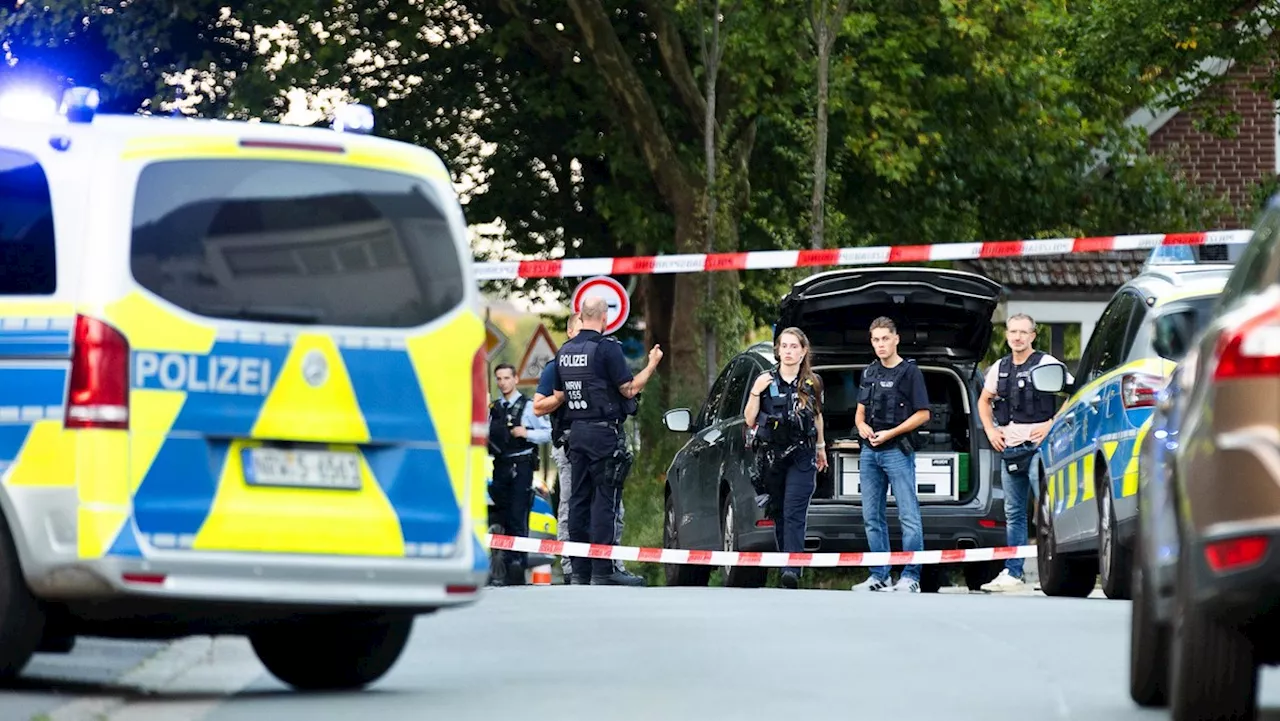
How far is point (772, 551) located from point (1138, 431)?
4.56m

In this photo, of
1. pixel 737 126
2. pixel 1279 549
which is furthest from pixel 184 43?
pixel 1279 549

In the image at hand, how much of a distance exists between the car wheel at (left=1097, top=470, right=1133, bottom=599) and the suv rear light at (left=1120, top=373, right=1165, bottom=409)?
464 mm

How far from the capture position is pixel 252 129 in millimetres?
10148

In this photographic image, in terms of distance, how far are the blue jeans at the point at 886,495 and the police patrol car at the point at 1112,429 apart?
118 centimetres

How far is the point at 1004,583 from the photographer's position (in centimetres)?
1897

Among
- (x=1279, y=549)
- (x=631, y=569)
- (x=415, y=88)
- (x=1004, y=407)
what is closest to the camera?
(x=1279, y=549)

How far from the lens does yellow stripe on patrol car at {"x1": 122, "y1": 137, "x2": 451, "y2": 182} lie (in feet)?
32.5

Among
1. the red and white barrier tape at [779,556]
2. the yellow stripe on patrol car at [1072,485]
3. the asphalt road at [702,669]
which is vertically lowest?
the red and white barrier tape at [779,556]

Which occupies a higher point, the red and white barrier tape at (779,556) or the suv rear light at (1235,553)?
the suv rear light at (1235,553)

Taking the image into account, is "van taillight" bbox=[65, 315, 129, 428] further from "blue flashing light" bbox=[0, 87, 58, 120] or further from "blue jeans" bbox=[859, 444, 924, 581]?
"blue jeans" bbox=[859, 444, 924, 581]

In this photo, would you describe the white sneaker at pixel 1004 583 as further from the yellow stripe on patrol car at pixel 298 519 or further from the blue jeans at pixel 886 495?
the yellow stripe on patrol car at pixel 298 519

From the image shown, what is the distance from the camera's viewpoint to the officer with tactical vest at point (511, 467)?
903 inches

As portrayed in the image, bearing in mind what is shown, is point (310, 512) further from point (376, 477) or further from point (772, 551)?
point (772, 551)

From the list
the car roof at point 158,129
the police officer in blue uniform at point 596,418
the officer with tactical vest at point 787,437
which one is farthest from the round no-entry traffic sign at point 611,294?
the car roof at point 158,129
